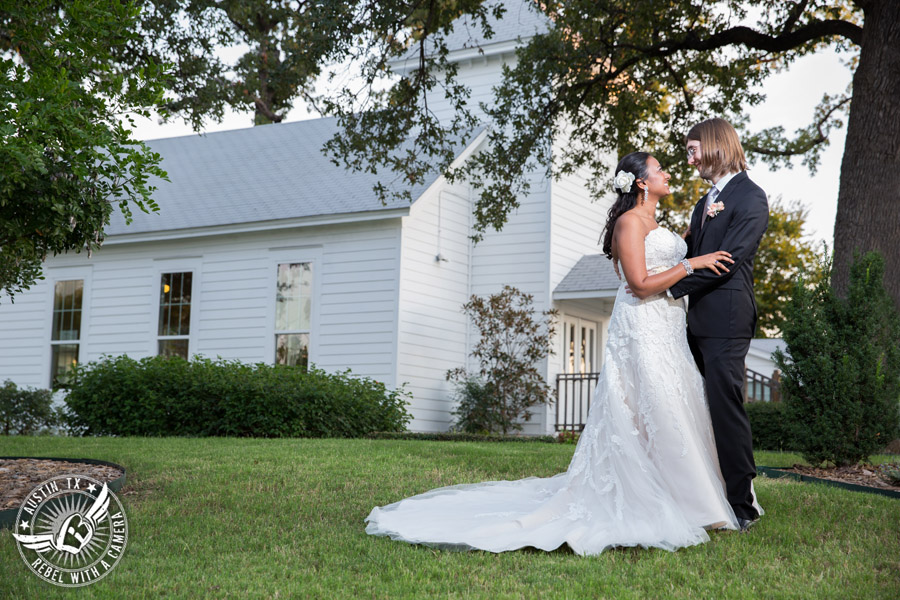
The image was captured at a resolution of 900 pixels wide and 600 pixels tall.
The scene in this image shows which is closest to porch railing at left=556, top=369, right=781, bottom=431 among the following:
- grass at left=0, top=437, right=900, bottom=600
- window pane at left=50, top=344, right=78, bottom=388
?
grass at left=0, top=437, right=900, bottom=600

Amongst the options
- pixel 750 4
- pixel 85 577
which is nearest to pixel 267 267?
pixel 750 4

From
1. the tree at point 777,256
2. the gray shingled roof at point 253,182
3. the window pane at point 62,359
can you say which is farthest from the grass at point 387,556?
the tree at point 777,256

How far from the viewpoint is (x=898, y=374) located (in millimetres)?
7555

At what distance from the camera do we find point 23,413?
51.0 ft

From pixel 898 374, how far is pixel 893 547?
11.5 ft

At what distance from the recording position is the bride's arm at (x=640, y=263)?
4.77 meters

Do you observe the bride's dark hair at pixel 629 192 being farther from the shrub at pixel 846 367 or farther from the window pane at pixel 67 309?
the window pane at pixel 67 309

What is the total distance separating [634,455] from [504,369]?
34.1 ft

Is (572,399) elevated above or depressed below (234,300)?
below

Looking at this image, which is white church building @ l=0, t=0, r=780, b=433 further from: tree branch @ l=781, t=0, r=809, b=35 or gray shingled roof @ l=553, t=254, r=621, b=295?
tree branch @ l=781, t=0, r=809, b=35

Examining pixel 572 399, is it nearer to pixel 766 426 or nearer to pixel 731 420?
pixel 766 426

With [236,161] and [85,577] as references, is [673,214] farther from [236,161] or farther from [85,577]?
[85,577]

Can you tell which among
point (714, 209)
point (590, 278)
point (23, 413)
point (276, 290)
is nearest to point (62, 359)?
point (23, 413)
